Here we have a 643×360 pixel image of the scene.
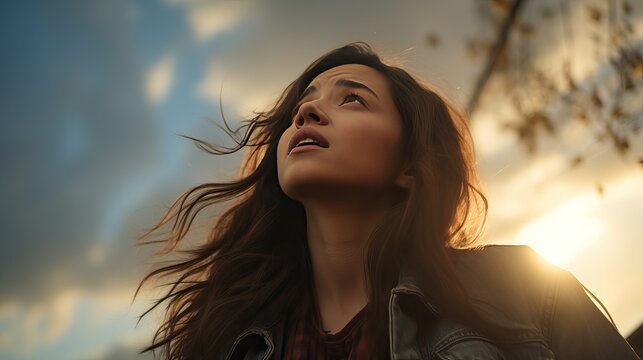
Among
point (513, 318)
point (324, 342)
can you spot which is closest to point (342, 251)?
point (324, 342)

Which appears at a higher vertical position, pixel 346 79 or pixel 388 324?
pixel 346 79

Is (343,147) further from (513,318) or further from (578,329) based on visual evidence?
(578,329)

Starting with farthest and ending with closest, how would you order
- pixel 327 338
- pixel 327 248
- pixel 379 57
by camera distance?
pixel 379 57
pixel 327 248
pixel 327 338

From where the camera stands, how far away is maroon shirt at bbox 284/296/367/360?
2.57 metres

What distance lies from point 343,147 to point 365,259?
21.1 inches

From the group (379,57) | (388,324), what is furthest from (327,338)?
(379,57)

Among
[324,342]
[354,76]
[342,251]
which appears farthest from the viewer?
[354,76]

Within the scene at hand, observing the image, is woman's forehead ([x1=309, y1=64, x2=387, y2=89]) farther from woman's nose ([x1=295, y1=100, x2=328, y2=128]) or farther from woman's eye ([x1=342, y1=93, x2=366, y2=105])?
woman's nose ([x1=295, y1=100, x2=328, y2=128])

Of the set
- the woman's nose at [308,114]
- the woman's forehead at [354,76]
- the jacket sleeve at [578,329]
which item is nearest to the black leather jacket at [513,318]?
the jacket sleeve at [578,329]

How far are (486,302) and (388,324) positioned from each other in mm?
416

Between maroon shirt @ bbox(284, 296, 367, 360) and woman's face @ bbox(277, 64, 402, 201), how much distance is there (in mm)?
606

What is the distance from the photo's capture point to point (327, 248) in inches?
118

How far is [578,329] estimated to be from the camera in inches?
94.0

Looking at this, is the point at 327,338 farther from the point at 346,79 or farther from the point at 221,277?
the point at 346,79
